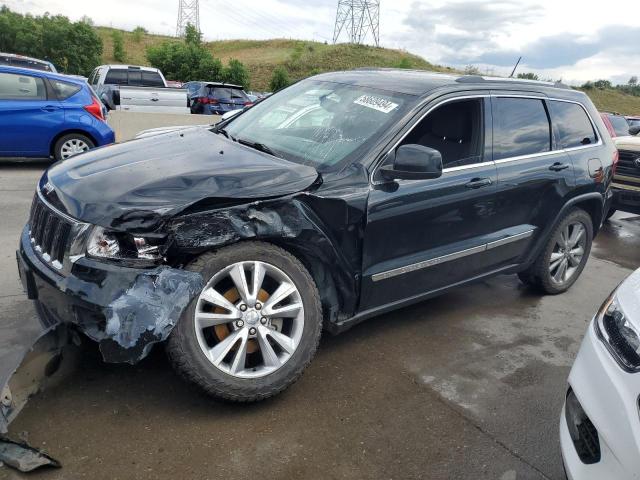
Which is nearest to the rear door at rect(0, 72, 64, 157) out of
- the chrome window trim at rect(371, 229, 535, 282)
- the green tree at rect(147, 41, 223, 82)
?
the chrome window trim at rect(371, 229, 535, 282)

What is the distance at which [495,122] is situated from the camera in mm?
3887

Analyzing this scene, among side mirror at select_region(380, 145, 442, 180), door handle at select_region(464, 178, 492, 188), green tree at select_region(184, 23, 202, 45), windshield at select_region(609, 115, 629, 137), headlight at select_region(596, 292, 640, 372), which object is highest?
green tree at select_region(184, 23, 202, 45)

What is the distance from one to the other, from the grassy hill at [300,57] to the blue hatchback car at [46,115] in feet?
136

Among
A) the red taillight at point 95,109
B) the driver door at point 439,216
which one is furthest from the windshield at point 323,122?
the red taillight at point 95,109

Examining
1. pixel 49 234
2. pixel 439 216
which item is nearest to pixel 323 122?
pixel 439 216

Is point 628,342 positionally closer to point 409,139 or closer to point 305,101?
point 409,139

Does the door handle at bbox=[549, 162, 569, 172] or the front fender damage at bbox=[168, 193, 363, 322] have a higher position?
the door handle at bbox=[549, 162, 569, 172]

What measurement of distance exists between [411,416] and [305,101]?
2320 millimetres

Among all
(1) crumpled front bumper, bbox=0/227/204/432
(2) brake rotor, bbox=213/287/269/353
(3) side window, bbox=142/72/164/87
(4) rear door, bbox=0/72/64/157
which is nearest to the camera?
(1) crumpled front bumper, bbox=0/227/204/432

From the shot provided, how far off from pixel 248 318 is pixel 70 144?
723 centimetres

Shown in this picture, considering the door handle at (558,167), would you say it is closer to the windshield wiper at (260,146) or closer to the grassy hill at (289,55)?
the windshield wiper at (260,146)

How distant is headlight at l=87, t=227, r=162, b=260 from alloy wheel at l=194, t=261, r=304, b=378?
0.34 meters

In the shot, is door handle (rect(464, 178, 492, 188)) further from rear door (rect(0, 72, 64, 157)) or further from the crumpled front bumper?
rear door (rect(0, 72, 64, 157))

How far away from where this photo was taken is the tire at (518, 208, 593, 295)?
459 cm
